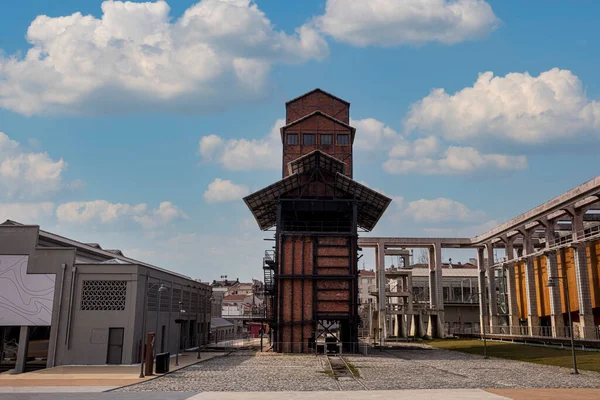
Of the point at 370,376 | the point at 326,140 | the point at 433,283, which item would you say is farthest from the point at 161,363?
the point at 433,283

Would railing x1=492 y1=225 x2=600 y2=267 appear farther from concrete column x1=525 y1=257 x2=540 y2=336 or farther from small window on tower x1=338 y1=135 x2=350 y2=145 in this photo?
small window on tower x1=338 y1=135 x2=350 y2=145

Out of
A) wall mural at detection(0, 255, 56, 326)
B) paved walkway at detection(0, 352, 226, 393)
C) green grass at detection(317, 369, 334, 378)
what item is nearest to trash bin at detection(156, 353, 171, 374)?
paved walkway at detection(0, 352, 226, 393)

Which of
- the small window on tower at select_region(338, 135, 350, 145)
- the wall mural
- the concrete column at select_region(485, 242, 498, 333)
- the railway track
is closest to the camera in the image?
the railway track

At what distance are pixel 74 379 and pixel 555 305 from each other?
46.7 metres

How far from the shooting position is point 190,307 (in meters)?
54.8

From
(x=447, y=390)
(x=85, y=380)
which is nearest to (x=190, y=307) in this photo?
(x=85, y=380)

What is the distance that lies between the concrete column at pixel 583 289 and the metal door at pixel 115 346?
39370mm

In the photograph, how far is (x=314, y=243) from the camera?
4862cm

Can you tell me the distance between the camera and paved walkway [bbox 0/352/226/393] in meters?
24.3

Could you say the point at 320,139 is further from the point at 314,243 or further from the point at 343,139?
the point at 314,243

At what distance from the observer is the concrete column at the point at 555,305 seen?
5384 centimetres

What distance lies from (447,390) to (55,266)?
27.5m

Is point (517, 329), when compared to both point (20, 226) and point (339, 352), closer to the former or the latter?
point (339, 352)

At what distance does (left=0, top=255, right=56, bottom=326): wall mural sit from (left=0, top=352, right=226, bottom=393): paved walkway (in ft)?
13.9
